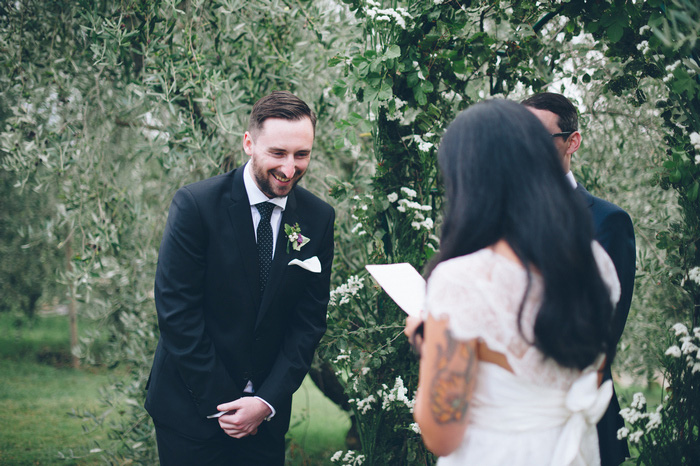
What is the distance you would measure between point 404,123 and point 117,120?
266 cm

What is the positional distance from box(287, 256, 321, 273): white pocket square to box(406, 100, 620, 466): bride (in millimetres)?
979

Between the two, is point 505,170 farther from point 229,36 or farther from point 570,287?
point 229,36

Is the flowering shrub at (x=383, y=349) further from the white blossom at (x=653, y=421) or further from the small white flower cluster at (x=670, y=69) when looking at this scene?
the small white flower cluster at (x=670, y=69)

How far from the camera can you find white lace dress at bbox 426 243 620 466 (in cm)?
129

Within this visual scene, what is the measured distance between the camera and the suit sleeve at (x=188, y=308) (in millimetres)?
2154

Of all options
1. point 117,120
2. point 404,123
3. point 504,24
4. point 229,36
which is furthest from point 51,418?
point 504,24

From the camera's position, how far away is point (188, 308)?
7.14 ft

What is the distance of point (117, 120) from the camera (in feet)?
13.9

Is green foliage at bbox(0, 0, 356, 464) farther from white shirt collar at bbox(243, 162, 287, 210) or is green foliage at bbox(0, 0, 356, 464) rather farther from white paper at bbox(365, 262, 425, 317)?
white paper at bbox(365, 262, 425, 317)

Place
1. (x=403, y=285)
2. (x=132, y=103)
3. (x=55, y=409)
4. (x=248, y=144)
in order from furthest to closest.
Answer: (x=55, y=409)
(x=132, y=103)
(x=248, y=144)
(x=403, y=285)

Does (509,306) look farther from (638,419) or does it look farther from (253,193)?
(638,419)

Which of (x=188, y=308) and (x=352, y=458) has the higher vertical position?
(x=188, y=308)

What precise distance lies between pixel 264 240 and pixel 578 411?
1.42 m

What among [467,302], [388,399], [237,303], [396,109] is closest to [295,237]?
[237,303]
